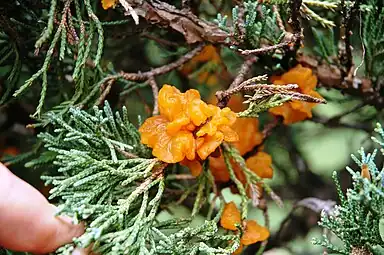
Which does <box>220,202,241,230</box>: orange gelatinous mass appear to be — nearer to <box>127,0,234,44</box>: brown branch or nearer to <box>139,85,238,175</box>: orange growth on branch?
<box>139,85,238,175</box>: orange growth on branch

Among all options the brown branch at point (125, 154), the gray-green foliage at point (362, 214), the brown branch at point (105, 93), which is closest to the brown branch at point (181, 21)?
the brown branch at point (105, 93)

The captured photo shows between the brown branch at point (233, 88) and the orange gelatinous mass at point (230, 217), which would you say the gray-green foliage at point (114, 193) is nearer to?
the orange gelatinous mass at point (230, 217)

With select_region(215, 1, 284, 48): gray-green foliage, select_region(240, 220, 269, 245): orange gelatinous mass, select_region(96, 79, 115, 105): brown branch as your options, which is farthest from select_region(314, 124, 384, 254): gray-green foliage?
select_region(96, 79, 115, 105): brown branch

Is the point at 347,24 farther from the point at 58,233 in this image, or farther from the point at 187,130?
the point at 58,233

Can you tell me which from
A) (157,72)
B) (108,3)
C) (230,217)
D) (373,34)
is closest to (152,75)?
(157,72)

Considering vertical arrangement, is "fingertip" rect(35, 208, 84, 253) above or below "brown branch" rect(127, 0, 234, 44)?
below

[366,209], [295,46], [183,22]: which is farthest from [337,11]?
[366,209]

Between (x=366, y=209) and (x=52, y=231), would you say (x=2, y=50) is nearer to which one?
(x=52, y=231)
